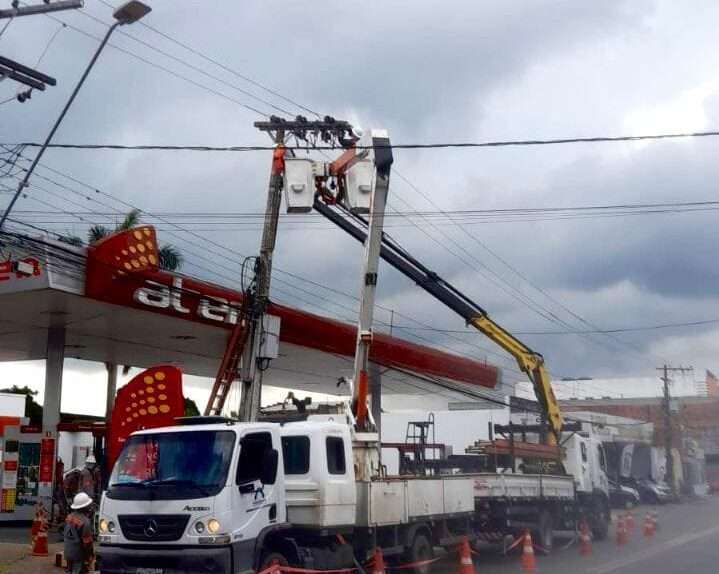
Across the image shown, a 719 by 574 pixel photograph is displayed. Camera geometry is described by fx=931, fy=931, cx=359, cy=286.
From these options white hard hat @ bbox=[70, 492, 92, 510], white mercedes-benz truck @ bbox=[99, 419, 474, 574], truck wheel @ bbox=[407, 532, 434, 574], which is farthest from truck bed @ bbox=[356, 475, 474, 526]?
white hard hat @ bbox=[70, 492, 92, 510]

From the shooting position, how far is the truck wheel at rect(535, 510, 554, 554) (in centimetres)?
2255

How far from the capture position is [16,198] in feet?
48.5

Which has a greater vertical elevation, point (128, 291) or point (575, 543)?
point (128, 291)

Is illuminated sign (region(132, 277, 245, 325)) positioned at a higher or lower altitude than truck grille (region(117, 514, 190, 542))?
higher

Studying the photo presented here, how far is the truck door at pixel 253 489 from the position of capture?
12.3m

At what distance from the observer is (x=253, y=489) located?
12.6m

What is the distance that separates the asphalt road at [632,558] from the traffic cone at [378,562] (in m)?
3.38

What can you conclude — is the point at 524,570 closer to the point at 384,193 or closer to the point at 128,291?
the point at 384,193

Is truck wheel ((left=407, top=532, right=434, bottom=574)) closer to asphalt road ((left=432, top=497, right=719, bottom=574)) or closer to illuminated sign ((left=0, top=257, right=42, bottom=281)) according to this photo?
asphalt road ((left=432, top=497, right=719, bottom=574))

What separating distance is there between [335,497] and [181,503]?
9.44 feet

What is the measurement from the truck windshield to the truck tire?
16981 mm

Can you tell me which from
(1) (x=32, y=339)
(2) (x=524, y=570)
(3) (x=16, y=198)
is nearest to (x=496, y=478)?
(2) (x=524, y=570)

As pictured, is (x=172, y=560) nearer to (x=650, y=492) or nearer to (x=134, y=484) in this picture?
(x=134, y=484)

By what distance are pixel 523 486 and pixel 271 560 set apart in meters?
10.3
